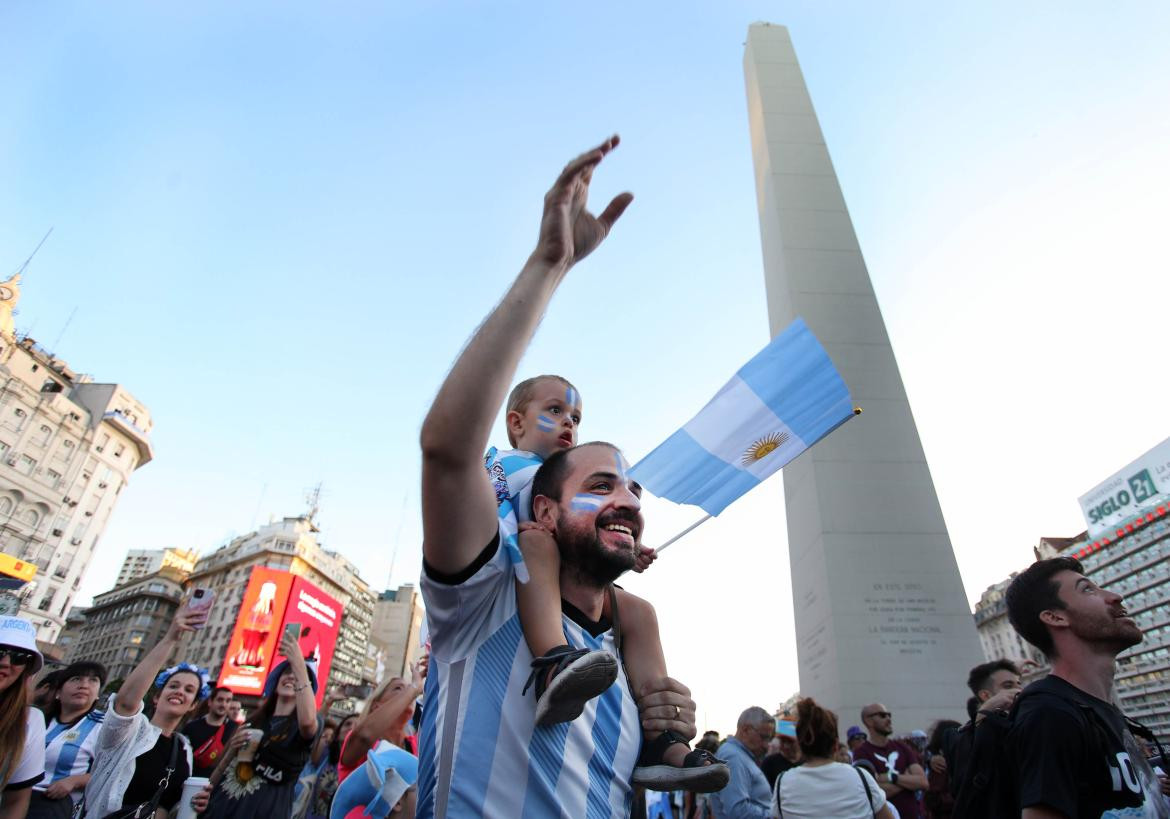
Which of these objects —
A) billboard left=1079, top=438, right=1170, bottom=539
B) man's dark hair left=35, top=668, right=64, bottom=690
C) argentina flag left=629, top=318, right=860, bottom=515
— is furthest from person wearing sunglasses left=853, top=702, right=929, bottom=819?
billboard left=1079, top=438, right=1170, bottom=539

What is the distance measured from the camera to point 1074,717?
200 centimetres

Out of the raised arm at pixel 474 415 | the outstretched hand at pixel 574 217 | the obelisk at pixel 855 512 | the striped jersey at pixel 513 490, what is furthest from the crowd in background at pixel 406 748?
the obelisk at pixel 855 512

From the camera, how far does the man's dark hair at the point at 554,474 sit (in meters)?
1.54

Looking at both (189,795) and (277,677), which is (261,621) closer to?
(189,795)

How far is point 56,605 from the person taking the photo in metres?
42.3

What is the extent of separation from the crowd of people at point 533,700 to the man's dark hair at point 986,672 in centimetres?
11

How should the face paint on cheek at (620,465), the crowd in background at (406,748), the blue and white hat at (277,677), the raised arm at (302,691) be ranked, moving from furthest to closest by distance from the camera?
the blue and white hat at (277,677), the raised arm at (302,691), the crowd in background at (406,748), the face paint on cheek at (620,465)

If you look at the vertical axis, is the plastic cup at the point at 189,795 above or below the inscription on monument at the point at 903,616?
below

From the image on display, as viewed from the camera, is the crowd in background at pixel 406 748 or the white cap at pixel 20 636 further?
the white cap at pixel 20 636

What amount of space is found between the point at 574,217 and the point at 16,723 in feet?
9.94

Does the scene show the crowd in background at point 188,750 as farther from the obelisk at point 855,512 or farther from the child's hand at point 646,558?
the obelisk at point 855,512

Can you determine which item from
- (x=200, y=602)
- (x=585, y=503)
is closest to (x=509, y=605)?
(x=585, y=503)

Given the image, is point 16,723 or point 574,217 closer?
point 574,217

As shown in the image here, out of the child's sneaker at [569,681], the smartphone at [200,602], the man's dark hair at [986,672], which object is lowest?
the child's sneaker at [569,681]
